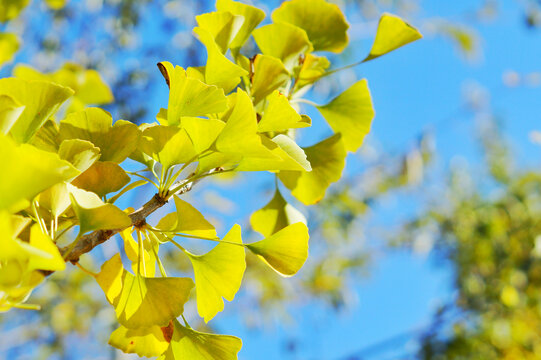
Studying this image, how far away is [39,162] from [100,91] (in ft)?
1.61

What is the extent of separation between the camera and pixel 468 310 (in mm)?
2641

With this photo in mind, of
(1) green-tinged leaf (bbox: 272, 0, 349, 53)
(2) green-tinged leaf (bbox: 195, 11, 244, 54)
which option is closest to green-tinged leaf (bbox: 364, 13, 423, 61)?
(1) green-tinged leaf (bbox: 272, 0, 349, 53)

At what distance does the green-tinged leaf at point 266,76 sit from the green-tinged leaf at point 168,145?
107 millimetres

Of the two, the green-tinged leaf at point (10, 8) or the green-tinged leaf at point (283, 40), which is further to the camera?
the green-tinged leaf at point (10, 8)

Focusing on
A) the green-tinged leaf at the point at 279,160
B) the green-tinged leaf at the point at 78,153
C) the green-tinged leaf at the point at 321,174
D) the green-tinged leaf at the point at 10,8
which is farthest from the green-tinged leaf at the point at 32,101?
the green-tinged leaf at the point at 10,8

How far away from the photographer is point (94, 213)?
11.1 inches

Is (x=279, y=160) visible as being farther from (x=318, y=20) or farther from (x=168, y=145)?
(x=318, y=20)

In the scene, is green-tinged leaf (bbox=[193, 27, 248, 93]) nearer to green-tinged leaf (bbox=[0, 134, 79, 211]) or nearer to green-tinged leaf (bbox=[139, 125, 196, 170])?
green-tinged leaf (bbox=[139, 125, 196, 170])

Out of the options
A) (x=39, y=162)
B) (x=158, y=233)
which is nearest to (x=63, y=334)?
(x=158, y=233)

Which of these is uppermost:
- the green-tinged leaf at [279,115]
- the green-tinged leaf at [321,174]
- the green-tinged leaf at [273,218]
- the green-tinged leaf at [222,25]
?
the green-tinged leaf at [222,25]

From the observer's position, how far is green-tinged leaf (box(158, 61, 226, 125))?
0.32 metres

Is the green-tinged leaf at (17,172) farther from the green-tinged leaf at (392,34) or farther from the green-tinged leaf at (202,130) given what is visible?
the green-tinged leaf at (392,34)

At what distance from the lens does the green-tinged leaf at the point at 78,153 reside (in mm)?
296

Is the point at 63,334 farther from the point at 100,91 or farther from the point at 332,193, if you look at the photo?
the point at 100,91
